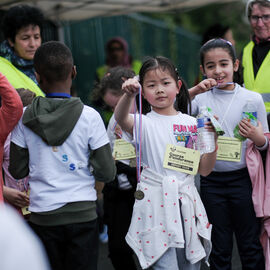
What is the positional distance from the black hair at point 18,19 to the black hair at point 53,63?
40.3 inches

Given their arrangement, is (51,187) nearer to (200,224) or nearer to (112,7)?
(200,224)

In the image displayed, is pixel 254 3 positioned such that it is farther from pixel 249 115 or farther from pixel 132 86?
pixel 132 86

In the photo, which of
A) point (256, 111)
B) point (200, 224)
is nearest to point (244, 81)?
point (256, 111)

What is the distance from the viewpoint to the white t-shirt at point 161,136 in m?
2.65

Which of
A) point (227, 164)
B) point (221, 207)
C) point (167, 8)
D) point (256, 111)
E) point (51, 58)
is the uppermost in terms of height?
point (167, 8)

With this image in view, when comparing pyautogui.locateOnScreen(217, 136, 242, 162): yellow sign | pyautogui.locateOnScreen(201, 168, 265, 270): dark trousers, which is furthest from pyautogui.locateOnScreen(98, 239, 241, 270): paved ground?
pyautogui.locateOnScreen(217, 136, 242, 162): yellow sign

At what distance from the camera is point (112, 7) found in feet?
21.6

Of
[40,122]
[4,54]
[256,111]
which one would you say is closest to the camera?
[40,122]

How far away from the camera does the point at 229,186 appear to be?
3.07 m

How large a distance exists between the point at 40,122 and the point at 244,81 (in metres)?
1.83

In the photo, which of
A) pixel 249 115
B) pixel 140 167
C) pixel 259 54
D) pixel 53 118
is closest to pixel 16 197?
pixel 53 118

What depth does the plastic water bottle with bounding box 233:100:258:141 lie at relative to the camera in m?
2.95

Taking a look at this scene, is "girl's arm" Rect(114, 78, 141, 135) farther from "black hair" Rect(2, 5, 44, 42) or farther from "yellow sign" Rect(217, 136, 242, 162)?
"black hair" Rect(2, 5, 44, 42)

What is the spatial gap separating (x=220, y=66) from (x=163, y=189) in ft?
3.39
